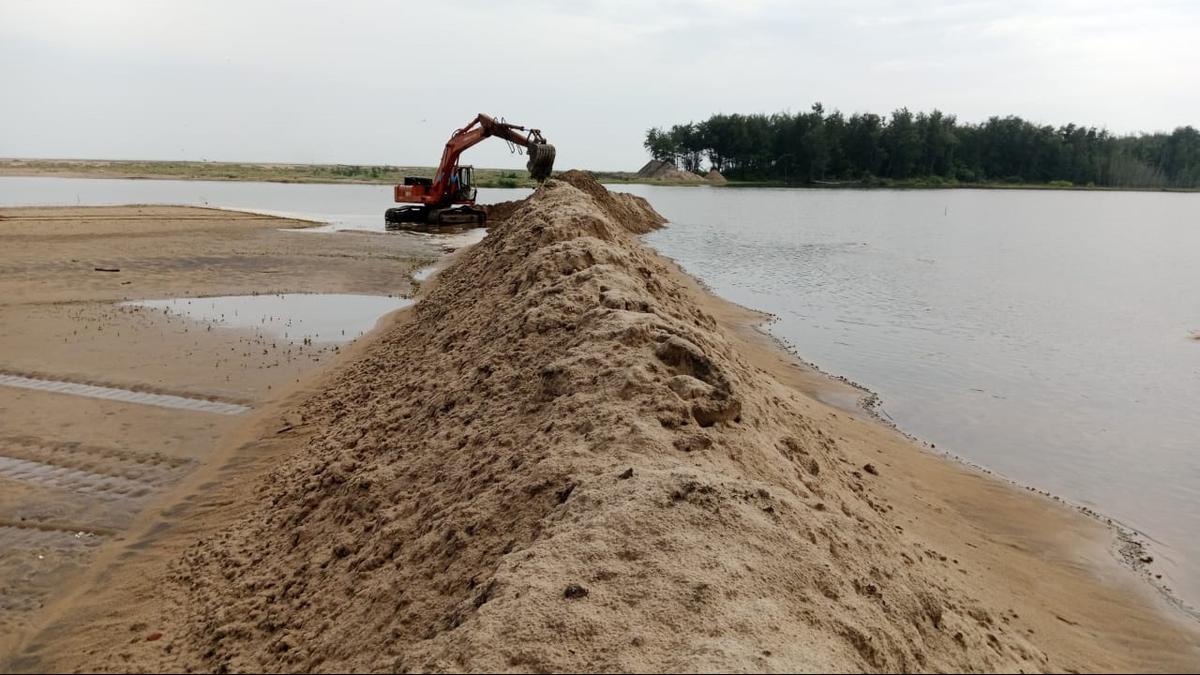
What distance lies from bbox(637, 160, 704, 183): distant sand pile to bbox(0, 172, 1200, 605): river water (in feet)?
176

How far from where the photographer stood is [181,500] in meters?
6.14

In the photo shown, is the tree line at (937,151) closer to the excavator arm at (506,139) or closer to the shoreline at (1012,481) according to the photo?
the excavator arm at (506,139)

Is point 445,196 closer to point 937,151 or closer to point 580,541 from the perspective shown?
point 580,541

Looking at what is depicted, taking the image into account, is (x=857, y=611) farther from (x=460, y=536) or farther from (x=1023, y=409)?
(x=1023, y=409)

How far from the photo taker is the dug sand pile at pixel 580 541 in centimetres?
294

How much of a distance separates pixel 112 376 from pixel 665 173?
288 ft

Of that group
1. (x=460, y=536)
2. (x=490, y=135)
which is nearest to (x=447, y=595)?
(x=460, y=536)

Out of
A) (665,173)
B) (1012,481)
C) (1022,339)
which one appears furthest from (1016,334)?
(665,173)

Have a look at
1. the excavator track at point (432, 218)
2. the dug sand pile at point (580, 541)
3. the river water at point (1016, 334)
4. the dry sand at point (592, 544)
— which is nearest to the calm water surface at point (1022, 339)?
the river water at point (1016, 334)

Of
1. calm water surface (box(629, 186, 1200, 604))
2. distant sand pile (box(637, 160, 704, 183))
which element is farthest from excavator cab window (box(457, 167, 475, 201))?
distant sand pile (box(637, 160, 704, 183))

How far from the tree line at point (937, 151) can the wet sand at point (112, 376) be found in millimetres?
79801

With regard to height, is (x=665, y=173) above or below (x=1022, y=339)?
above

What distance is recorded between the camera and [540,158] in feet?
83.8

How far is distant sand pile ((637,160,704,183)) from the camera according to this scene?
90.6 metres
